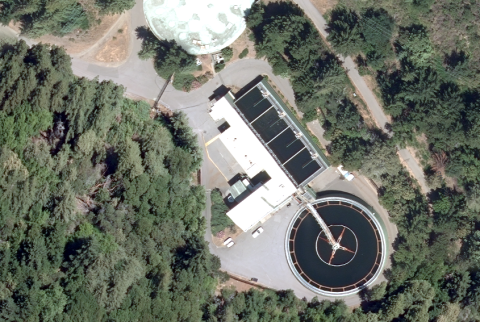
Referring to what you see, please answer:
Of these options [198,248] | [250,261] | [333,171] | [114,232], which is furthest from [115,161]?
[333,171]

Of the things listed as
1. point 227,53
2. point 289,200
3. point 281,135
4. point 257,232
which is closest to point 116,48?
point 227,53

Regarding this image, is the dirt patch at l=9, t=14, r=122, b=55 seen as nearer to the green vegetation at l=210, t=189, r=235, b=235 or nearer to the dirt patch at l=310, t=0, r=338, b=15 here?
the green vegetation at l=210, t=189, r=235, b=235

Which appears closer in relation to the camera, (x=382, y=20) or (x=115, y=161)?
(x=115, y=161)

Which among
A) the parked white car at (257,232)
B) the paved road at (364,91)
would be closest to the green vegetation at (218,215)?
the parked white car at (257,232)

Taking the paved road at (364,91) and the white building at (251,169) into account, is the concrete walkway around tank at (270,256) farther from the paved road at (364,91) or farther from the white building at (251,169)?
the paved road at (364,91)

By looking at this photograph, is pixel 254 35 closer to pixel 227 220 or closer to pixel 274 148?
pixel 274 148
